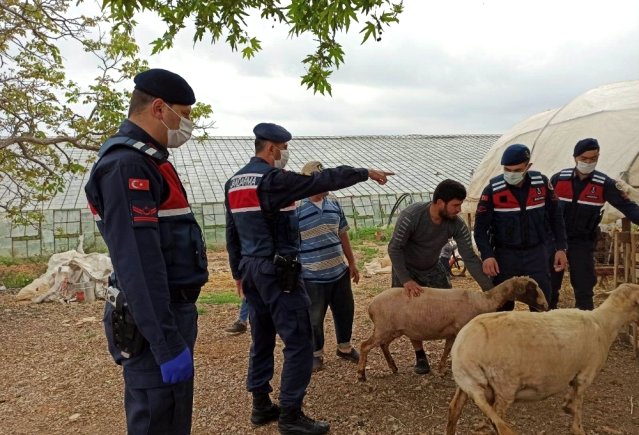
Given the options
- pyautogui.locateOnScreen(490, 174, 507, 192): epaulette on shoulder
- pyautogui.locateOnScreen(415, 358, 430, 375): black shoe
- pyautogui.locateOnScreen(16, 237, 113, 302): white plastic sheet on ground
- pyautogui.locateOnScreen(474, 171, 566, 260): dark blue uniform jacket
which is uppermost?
pyautogui.locateOnScreen(490, 174, 507, 192): epaulette on shoulder

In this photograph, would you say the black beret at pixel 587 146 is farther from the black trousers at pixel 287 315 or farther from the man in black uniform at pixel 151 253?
the man in black uniform at pixel 151 253

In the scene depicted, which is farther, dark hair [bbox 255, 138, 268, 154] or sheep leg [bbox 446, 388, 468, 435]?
dark hair [bbox 255, 138, 268, 154]

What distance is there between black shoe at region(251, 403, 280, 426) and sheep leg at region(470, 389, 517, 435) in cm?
169

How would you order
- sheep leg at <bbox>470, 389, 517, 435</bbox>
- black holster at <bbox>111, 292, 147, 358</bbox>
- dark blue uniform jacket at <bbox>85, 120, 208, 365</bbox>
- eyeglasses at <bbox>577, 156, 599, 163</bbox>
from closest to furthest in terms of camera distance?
dark blue uniform jacket at <bbox>85, 120, 208, 365</bbox> < black holster at <bbox>111, 292, 147, 358</bbox> < sheep leg at <bbox>470, 389, 517, 435</bbox> < eyeglasses at <bbox>577, 156, 599, 163</bbox>

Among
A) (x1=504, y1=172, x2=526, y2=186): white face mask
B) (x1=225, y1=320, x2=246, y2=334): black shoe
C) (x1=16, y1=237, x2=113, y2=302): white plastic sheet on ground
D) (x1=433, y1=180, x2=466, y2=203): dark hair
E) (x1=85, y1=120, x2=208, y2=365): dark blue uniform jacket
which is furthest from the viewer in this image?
(x1=16, y1=237, x2=113, y2=302): white plastic sheet on ground

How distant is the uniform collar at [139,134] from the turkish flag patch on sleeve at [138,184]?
0.21 metres

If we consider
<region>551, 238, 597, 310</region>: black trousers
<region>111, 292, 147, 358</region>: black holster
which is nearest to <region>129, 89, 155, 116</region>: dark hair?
<region>111, 292, 147, 358</region>: black holster

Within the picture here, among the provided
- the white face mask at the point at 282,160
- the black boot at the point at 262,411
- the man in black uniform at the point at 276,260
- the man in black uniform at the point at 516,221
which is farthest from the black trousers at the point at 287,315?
the man in black uniform at the point at 516,221

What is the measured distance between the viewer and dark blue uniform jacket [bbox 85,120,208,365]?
2.20m

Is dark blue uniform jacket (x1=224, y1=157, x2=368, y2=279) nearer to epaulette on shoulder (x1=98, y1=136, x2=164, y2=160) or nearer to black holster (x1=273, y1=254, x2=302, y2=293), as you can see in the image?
black holster (x1=273, y1=254, x2=302, y2=293)

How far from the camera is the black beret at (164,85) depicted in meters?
2.51

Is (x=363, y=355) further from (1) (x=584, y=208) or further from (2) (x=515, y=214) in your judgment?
(1) (x=584, y=208)

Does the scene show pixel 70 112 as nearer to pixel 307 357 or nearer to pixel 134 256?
pixel 307 357

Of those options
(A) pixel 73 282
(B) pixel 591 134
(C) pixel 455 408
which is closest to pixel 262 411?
(C) pixel 455 408
